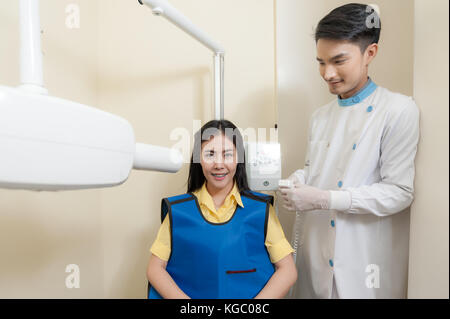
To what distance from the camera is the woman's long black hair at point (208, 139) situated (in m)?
0.98

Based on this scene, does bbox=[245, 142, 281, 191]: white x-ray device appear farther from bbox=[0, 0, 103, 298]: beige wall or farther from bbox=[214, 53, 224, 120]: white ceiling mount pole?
bbox=[0, 0, 103, 298]: beige wall

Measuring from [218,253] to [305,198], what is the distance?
0.30 meters

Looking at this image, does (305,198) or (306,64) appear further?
(306,64)

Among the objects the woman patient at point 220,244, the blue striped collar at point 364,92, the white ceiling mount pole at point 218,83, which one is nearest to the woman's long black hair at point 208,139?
the woman patient at point 220,244

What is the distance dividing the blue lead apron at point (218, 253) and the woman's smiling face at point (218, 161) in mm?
102

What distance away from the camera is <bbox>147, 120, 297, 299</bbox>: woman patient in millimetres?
832

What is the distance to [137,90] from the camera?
1.31 meters

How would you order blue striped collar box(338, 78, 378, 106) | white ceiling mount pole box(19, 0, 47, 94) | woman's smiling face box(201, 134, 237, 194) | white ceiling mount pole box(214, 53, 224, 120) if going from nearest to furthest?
white ceiling mount pole box(19, 0, 47, 94)
blue striped collar box(338, 78, 378, 106)
woman's smiling face box(201, 134, 237, 194)
white ceiling mount pole box(214, 53, 224, 120)

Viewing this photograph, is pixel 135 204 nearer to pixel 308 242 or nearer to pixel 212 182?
pixel 212 182

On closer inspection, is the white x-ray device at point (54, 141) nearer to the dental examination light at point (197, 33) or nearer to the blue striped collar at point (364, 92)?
the dental examination light at point (197, 33)
